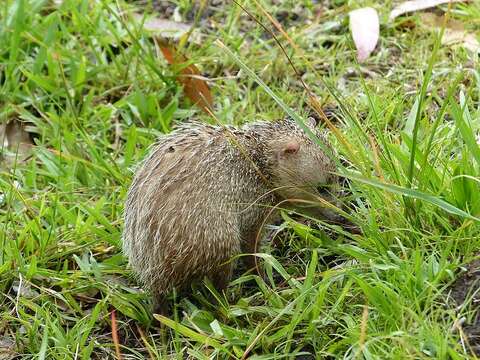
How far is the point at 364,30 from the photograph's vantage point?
565 cm

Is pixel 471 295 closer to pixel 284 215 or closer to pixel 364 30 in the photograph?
pixel 284 215

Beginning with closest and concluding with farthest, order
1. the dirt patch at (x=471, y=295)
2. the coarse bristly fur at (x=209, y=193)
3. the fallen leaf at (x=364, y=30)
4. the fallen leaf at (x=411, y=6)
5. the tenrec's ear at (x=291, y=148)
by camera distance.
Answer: the dirt patch at (x=471, y=295) → the coarse bristly fur at (x=209, y=193) → the tenrec's ear at (x=291, y=148) → the fallen leaf at (x=364, y=30) → the fallen leaf at (x=411, y=6)

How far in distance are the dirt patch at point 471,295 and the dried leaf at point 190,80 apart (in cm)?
239

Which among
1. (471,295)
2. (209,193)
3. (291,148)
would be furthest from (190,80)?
(471,295)

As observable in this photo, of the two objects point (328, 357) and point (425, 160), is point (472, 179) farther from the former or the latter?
point (328, 357)

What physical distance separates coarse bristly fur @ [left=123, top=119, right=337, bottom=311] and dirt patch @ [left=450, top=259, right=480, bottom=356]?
0.80 meters

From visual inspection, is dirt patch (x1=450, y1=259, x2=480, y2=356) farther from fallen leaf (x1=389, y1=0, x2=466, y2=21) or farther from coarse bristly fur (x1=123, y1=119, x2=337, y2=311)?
fallen leaf (x1=389, y1=0, x2=466, y2=21)

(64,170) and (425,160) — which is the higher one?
(425,160)

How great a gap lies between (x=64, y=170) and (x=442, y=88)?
87.2 inches

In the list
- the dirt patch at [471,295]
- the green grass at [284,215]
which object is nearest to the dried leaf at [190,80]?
the green grass at [284,215]

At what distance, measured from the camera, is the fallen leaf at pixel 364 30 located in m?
5.55

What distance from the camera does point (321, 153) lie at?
4.45 m

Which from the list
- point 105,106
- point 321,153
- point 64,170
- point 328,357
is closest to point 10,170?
point 64,170

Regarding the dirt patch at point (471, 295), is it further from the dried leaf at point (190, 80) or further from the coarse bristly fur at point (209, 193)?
the dried leaf at point (190, 80)
